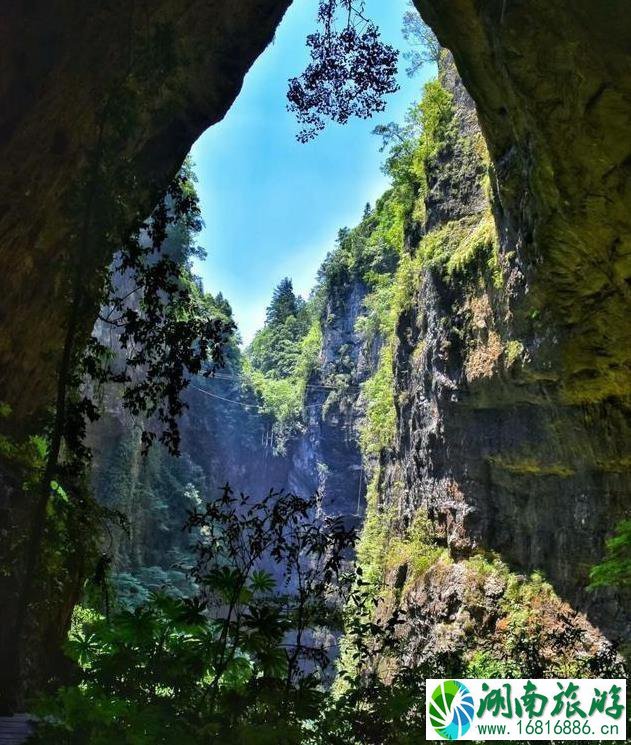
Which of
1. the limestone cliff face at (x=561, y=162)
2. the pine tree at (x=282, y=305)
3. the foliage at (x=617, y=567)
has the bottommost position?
the foliage at (x=617, y=567)

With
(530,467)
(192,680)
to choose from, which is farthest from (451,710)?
(530,467)

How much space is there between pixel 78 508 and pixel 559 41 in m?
6.42

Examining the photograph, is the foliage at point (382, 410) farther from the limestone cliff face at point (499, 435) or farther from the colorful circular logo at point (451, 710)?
the colorful circular logo at point (451, 710)

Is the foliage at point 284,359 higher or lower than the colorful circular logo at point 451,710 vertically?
higher

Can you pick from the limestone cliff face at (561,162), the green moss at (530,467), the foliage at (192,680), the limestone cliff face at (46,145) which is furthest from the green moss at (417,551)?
the limestone cliff face at (46,145)

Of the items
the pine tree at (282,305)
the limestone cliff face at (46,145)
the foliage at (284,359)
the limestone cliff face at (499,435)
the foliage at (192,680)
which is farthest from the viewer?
the pine tree at (282,305)

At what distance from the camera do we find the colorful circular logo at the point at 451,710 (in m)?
3.79

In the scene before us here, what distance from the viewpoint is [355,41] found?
736 centimetres

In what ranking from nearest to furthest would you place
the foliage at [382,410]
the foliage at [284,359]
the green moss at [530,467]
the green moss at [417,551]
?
the green moss at [530,467], the green moss at [417,551], the foliage at [382,410], the foliage at [284,359]

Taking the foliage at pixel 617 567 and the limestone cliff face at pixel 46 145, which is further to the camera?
the limestone cliff face at pixel 46 145

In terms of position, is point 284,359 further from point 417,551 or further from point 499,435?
point 499,435

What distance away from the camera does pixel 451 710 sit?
3896 mm

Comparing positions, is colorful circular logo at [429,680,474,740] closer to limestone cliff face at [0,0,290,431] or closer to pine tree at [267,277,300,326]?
limestone cliff face at [0,0,290,431]

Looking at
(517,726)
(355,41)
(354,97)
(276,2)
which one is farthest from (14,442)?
(276,2)
